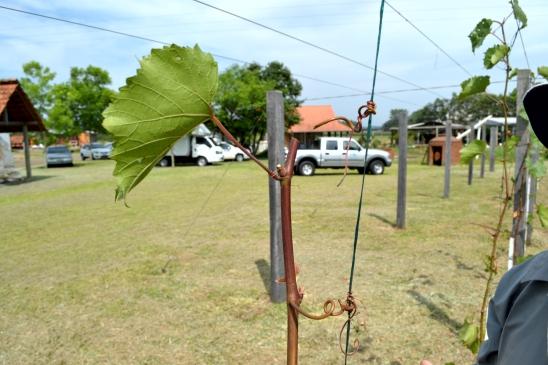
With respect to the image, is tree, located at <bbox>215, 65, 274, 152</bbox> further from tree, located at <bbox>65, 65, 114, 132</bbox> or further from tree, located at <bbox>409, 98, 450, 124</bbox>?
tree, located at <bbox>409, 98, 450, 124</bbox>

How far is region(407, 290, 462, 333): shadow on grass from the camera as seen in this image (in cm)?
322

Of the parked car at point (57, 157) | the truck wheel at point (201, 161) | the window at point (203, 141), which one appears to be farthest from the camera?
the parked car at point (57, 157)

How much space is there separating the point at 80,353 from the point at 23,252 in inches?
128

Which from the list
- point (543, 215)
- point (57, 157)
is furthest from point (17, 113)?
point (543, 215)

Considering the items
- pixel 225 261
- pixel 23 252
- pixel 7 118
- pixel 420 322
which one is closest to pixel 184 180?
pixel 7 118

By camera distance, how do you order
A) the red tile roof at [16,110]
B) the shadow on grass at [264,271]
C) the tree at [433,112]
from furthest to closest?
the tree at [433,112] < the red tile roof at [16,110] < the shadow on grass at [264,271]

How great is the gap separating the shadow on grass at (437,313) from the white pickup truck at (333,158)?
41.7 ft

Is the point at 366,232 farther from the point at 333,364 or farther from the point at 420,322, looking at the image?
the point at 333,364

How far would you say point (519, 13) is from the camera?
233cm

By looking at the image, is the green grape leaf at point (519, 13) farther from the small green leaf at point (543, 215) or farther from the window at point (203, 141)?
the window at point (203, 141)

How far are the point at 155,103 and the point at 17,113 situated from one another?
18.9m

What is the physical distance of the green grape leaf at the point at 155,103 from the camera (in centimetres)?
64

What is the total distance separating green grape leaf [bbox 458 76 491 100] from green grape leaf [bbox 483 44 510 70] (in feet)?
0.85

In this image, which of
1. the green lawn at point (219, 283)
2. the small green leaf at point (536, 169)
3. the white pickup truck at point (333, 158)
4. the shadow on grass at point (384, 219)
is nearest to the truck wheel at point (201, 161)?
the white pickup truck at point (333, 158)
